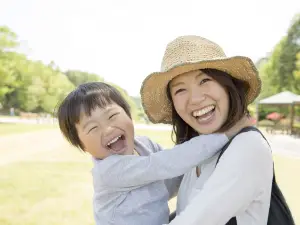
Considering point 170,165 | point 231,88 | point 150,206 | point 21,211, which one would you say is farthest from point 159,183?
point 21,211

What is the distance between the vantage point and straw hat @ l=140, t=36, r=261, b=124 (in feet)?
4.86

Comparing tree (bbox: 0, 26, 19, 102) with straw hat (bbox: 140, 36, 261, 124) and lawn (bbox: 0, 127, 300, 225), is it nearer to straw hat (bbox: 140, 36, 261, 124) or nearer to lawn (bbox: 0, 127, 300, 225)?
lawn (bbox: 0, 127, 300, 225)

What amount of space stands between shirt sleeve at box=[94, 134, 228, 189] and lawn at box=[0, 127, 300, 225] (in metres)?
3.69

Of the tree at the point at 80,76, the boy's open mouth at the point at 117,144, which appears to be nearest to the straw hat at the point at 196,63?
the boy's open mouth at the point at 117,144

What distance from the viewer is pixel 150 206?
163 centimetres

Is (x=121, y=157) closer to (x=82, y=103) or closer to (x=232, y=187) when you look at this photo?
(x=82, y=103)

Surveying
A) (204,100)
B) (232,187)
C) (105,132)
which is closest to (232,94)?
(204,100)

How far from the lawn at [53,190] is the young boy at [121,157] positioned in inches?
139

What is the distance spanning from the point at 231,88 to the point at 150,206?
619 millimetres

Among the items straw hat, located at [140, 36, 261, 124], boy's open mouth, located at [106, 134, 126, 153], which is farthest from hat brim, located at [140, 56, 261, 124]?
boy's open mouth, located at [106, 134, 126, 153]

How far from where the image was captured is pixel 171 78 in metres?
1.60

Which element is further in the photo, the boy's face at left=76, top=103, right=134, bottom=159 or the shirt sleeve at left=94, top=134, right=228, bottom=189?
the boy's face at left=76, top=103, right=134, bottom=159

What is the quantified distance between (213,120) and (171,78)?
263 mm

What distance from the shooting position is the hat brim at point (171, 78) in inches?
58.7
